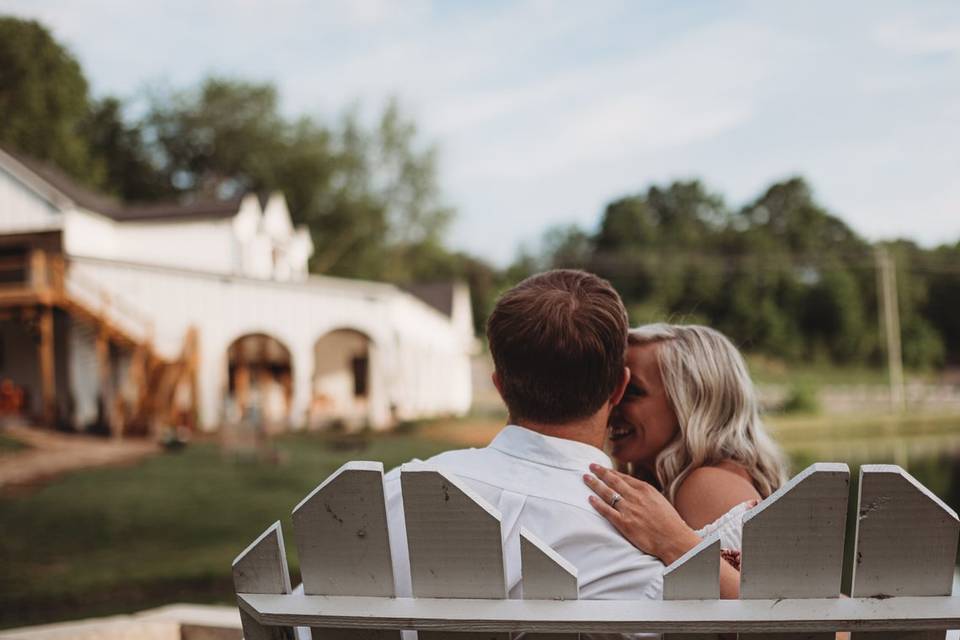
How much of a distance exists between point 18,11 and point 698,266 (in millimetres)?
42990

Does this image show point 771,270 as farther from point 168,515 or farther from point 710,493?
point 710,493

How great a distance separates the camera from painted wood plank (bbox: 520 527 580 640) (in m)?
1.39

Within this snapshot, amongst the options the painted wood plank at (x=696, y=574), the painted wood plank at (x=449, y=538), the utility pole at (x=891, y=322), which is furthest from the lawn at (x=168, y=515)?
the utility pole at (x=891, y=322)

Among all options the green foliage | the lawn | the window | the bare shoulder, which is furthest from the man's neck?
the window

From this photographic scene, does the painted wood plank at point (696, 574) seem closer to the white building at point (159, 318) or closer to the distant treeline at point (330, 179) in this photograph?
the white building at point (159, 318)

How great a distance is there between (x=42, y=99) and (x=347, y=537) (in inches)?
1900

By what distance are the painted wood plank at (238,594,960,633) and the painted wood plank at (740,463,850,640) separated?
1.0 inches

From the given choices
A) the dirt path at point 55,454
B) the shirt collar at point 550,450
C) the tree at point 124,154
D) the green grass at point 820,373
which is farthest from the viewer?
the tree at point 124,154

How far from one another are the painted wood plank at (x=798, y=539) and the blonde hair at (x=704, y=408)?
97 cm

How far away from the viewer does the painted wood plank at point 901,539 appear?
1.36 meters

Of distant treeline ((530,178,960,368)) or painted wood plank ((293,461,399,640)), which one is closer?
painted wood plank ((293,461,399,640))

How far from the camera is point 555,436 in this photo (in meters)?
1.71

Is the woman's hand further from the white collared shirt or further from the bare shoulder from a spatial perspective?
the bare shoulder

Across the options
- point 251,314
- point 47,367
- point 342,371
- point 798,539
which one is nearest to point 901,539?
point 798,539
